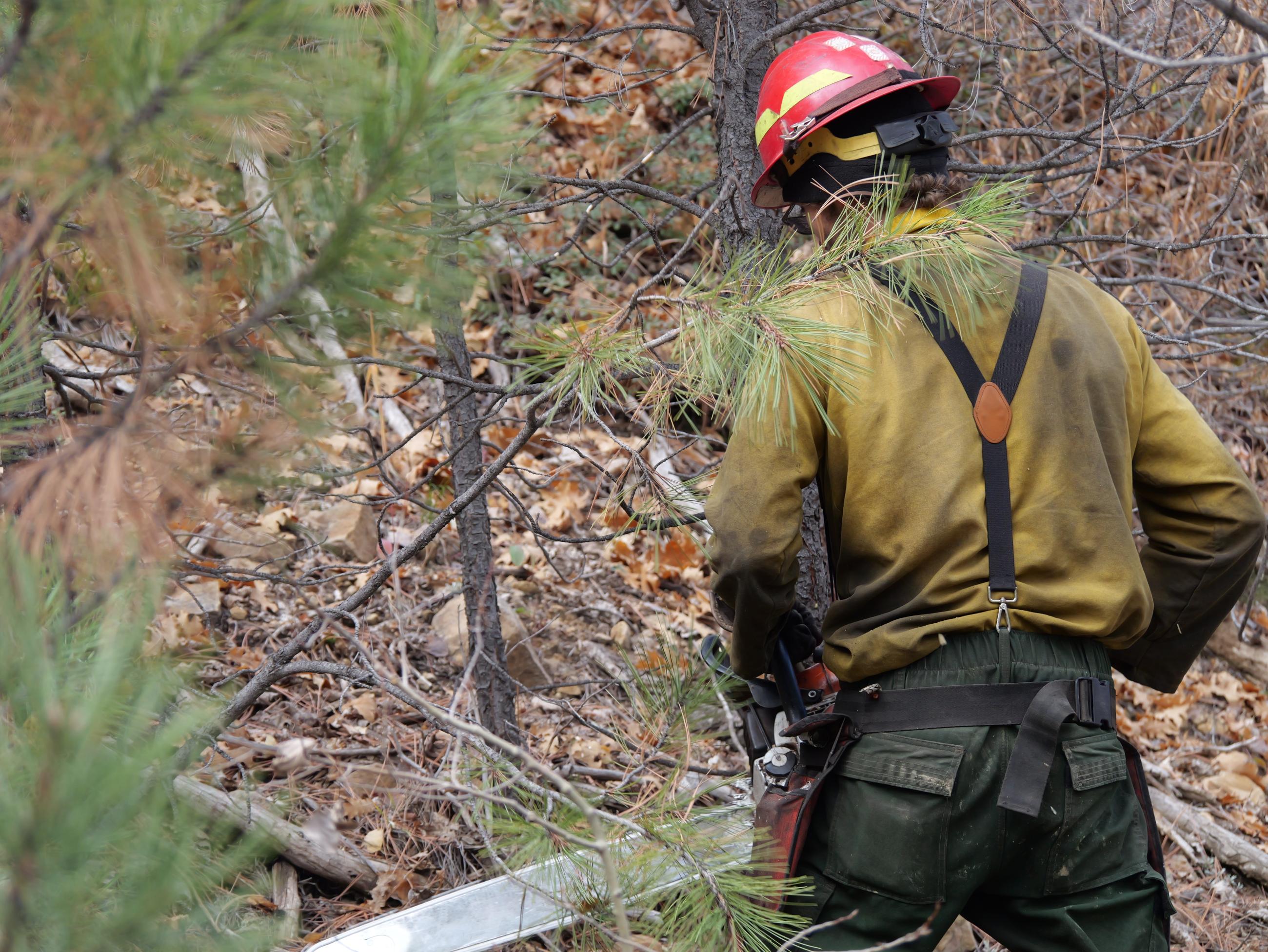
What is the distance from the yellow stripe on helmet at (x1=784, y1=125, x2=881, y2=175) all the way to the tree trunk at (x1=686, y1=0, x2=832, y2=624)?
0.53 metres

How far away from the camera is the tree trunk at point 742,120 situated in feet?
9.55

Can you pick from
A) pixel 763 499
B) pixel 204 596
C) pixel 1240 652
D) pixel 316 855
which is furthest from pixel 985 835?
pixel 1240 652

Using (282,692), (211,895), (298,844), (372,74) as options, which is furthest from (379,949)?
(372,74)

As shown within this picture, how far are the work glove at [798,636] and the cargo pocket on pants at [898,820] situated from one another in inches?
18.0

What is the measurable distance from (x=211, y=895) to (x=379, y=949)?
992mm

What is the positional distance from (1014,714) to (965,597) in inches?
10.4

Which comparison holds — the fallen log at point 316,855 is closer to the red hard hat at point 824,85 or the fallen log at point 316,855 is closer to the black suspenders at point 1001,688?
the black suspenders at point 1001,688

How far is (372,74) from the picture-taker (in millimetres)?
1206

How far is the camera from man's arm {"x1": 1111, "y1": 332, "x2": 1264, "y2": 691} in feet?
7.97

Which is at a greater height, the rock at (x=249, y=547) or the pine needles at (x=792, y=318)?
the pine needles at (x=792, y=318)

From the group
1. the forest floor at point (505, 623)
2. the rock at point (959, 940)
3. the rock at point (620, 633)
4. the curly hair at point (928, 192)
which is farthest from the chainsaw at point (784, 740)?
the rock at point (620, 633)

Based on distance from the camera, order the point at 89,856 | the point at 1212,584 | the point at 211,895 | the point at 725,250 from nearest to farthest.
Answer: the point at 89,856 → the point at 211,895 → the point at 1212,584 → the point at 725,250

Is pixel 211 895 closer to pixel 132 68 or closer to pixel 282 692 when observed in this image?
pixel 132 68

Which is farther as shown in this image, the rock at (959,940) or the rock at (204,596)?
the rock at (204,596)
